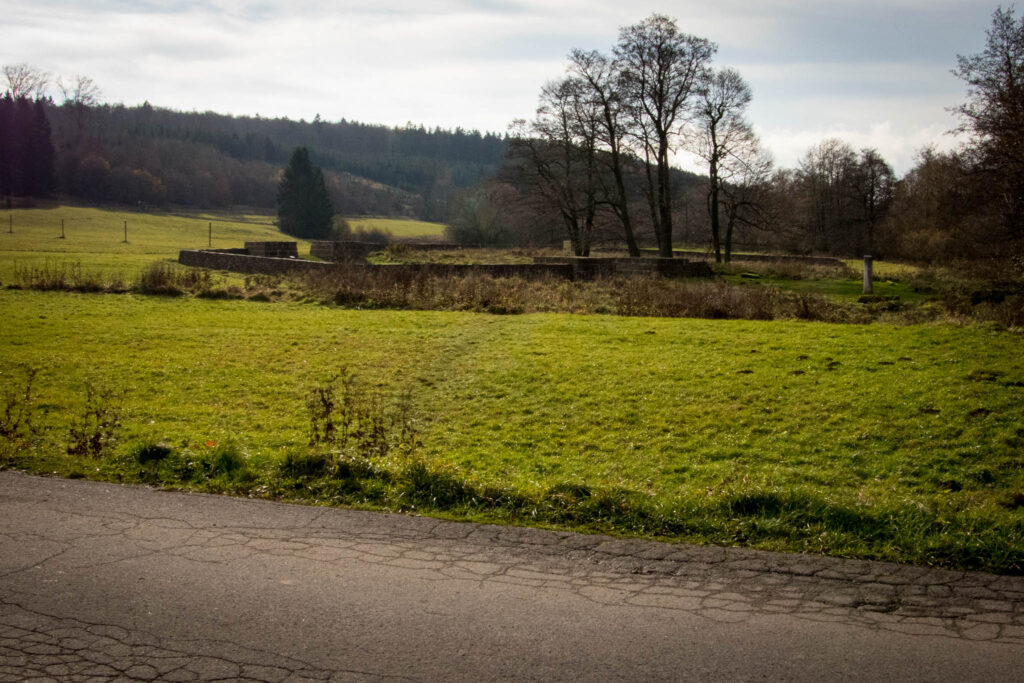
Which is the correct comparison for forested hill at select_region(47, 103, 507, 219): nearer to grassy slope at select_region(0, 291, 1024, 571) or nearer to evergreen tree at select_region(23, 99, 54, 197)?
evergreen tree at select_region(23, 99, 54, 197)

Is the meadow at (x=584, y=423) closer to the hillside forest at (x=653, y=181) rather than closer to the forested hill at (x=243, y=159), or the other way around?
the hillside forest at (x=653, y=181)

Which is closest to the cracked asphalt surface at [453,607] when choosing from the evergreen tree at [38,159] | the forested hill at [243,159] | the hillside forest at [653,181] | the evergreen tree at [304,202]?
the hillside forest at [653,181]

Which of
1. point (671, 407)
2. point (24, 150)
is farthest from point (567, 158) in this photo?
point (24, 150)

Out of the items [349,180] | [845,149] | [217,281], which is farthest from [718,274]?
[349,180]

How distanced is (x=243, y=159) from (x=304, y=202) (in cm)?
6219

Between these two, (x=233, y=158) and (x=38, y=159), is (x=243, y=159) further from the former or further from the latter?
(x=38, y=159)

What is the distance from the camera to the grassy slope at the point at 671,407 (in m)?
5.95

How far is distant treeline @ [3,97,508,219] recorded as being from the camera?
8788 centimetres

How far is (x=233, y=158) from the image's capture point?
132875 mm

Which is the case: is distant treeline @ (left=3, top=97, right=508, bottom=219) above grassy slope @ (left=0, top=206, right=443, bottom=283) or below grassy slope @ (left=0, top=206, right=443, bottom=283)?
above

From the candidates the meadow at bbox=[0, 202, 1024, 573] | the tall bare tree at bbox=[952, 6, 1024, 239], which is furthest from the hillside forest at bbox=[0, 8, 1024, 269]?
the meadow at bbox=[0, 202, 1024, 573]

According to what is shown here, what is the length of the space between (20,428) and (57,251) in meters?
35.2

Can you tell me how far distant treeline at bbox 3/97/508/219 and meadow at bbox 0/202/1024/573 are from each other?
2821 inches

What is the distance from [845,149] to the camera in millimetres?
70812
